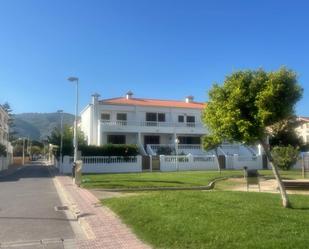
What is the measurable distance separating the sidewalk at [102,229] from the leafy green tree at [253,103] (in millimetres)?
4071

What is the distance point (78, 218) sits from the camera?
1162 cm

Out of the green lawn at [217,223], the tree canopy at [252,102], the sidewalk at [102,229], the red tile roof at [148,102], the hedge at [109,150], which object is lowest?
the sidewalk at [102,229]

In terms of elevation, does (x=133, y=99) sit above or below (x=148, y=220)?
above

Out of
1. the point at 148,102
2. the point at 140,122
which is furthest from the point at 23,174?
the point at 148,102

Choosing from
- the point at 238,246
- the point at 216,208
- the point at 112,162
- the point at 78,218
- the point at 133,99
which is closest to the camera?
the point at 238,246

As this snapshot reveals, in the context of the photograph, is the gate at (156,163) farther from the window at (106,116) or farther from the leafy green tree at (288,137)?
the leafy green tree at (288,137)

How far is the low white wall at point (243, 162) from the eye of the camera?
41.8 metres

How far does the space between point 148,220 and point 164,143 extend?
128ft

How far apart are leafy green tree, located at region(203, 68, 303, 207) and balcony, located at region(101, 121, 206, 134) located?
33.7 m

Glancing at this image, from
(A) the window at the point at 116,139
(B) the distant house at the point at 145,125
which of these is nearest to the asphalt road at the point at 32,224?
(B) the distant house at the point at 145,125

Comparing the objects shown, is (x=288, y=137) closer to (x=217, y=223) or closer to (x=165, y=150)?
(x=165, y=150)

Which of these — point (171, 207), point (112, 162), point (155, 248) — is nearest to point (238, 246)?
point (155, 248)

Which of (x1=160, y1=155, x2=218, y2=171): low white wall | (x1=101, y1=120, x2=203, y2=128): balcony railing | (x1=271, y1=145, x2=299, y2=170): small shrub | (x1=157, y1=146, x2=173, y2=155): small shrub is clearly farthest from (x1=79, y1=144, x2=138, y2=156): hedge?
(x1=271, y1=145, x2=299, y2=170): small shrub

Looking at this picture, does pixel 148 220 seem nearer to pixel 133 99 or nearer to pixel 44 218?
pixel 44 218
